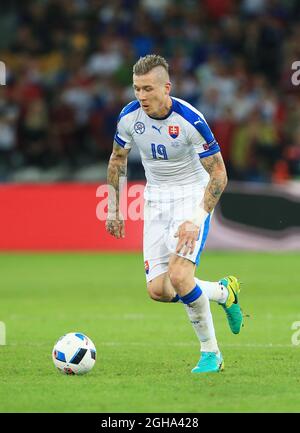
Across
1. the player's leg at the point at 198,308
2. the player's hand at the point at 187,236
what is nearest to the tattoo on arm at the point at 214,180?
the player's hand at the point at 187,236

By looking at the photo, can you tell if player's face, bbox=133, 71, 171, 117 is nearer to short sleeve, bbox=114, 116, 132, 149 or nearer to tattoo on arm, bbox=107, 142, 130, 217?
short sleeve, bbox=114, 116, 132, 149

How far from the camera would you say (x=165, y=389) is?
741 cm

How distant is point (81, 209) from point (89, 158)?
1.93 m

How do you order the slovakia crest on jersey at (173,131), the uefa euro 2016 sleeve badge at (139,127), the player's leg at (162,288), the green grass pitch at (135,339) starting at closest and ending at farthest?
1. the green grass pitch at (135,339)
2. the slovakia crest on jersey at (173,131)
3. the uefa euro 2016 sleeve badge at (139,127)
4. the player's leg at (162,288)

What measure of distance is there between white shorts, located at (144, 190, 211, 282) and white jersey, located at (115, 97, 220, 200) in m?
0.15

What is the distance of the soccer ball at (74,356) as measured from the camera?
8.06 m

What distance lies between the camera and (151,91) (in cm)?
814

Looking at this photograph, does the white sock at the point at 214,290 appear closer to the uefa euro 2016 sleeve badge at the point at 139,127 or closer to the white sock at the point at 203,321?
the white sock at the point at 203,321

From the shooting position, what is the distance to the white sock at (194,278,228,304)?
8.63 metres

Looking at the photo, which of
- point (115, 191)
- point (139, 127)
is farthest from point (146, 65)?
point (115, 191)

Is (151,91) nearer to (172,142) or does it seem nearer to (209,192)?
(172,142)

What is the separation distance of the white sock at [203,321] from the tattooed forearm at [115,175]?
3.56 ft

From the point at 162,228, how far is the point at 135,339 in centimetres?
195
